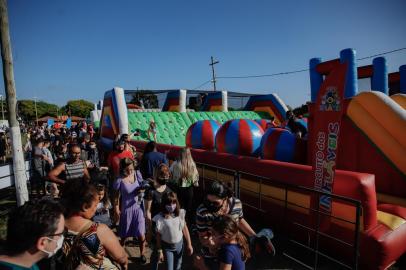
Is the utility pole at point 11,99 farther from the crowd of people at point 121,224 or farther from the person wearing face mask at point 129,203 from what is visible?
the person wearing face mask at point 129,203

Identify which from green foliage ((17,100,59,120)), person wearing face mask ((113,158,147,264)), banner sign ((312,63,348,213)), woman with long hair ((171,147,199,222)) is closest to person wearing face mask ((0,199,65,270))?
person wearing face mask ((113,158,147,264))

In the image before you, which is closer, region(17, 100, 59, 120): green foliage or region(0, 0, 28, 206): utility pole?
region(0, 0, 28, 206): utility pole

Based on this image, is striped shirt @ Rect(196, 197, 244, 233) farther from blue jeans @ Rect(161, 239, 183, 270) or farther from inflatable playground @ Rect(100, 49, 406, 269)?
inflatable playground @ Rect(100, 49, 406, 269)

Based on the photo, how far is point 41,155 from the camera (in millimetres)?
5984

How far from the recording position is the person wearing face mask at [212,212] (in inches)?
88.5

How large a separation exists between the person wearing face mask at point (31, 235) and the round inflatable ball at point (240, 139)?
14.3 feet

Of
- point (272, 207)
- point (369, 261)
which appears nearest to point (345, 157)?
point (272, 207)

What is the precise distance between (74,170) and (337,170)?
3842mm

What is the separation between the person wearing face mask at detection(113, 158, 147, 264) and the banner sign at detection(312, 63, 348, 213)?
2.40 metres

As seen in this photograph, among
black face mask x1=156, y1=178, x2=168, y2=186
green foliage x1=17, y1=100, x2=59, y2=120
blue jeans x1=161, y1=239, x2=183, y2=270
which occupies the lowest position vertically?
blue jeans x1=161, y1=239, x2=183, y2=270

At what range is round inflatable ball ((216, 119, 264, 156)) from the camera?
18.5 ft

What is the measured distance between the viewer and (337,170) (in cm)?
352

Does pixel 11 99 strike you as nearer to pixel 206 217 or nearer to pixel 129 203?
pixel 129 203

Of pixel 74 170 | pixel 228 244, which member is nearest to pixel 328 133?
pixel 228 244
